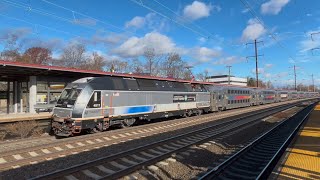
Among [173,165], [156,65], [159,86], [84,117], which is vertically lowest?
[173,165]

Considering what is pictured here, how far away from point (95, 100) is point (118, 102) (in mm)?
2037

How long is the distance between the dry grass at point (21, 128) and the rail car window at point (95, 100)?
3.62 metres

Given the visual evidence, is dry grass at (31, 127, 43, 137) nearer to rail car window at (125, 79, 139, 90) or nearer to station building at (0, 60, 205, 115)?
station building at (0, 60, 205, 115)

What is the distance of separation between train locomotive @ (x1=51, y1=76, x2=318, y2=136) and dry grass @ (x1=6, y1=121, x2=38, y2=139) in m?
1.43

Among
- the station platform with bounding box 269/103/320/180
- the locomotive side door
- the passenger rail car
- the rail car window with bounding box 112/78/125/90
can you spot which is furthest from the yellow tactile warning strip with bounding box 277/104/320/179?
the locomotive side door

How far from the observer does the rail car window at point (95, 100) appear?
1608cm

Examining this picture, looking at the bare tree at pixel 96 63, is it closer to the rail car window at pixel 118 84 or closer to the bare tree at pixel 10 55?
the bare tree at pixel 10 55

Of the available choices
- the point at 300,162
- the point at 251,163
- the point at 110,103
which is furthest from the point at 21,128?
the point at 300,162

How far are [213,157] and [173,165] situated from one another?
197cm

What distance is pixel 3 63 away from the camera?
16.6 m

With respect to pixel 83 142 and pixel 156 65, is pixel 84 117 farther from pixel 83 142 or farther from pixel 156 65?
pixel 156 65

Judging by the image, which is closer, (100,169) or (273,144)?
(100,169)

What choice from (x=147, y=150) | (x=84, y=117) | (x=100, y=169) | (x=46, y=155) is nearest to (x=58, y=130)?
(x=84, y=117)

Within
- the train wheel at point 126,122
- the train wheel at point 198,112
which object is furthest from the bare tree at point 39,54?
the train wheel at point 126,122
